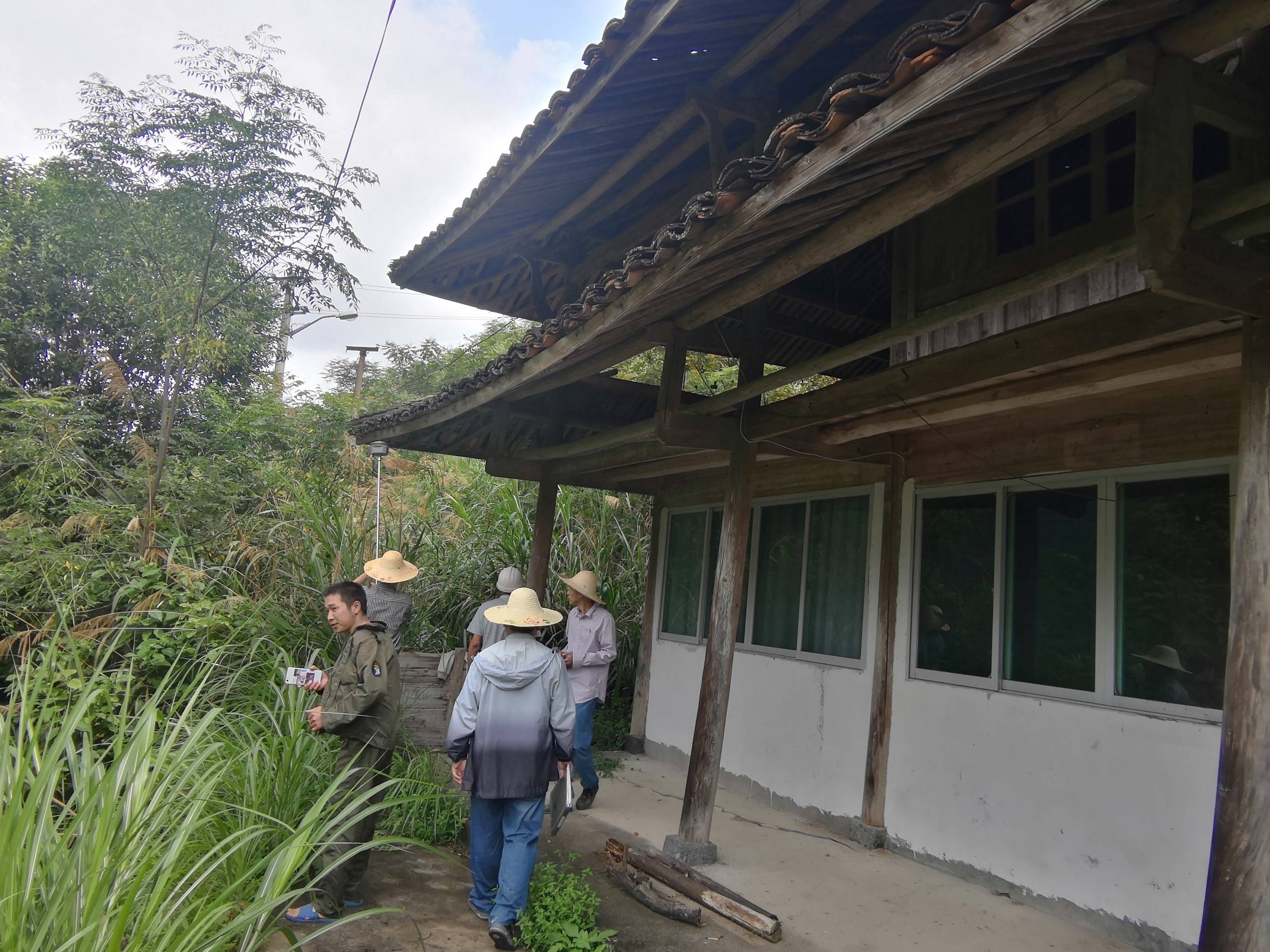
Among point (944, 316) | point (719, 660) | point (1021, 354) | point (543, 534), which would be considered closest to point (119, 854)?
point (944, 316)

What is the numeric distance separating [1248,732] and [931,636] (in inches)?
125

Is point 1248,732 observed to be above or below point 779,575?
below

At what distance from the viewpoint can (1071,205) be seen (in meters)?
3.94

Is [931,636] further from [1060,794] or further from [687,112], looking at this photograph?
[687,112]

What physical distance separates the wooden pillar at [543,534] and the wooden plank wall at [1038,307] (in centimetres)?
382

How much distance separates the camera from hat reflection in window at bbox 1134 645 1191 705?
4016 mm

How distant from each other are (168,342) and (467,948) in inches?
330

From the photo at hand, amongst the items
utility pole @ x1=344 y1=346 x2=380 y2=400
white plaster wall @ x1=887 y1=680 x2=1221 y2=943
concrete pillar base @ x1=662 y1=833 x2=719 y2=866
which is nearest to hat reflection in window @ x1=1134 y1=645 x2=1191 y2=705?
white plaster wall @ x1=887 y1=680 x2=1221 y2=943

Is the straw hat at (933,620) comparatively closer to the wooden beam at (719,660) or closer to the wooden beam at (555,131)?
the wooden beam at (719,660)

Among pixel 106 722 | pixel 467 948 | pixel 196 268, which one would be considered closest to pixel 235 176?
pixel 196 268

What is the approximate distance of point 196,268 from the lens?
958 cm

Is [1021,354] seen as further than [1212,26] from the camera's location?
Yes

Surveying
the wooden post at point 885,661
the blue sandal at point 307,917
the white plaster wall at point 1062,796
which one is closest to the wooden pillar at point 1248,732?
the white plaster wall at point 1062,796

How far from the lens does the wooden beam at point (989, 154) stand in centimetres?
213
